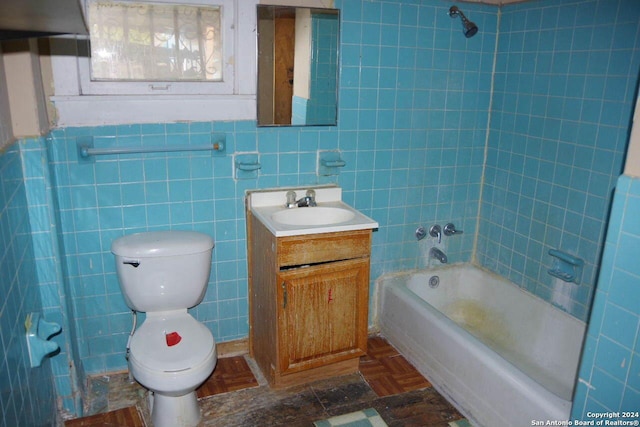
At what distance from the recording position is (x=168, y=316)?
241 centimetres

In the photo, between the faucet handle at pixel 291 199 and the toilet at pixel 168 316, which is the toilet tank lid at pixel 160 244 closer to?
the toilet at pixel 168 316

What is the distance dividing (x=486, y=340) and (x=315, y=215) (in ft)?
4.26

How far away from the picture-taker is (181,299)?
2.41 m

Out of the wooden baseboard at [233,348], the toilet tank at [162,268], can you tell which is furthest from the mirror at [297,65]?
the wooden baseboard at [233,348]

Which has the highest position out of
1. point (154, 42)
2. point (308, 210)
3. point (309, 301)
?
point (154, 42)

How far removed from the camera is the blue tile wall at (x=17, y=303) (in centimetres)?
127

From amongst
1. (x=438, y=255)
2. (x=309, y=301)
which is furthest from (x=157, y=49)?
(x=438, y=255)

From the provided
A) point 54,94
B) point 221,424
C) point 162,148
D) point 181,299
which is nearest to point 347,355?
point 221,424

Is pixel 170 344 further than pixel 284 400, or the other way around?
pixel 284 400

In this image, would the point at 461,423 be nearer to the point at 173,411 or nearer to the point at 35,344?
the point at 173,411

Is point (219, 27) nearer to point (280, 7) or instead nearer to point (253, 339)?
point (280, 7)

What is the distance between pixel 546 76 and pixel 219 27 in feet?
5.58

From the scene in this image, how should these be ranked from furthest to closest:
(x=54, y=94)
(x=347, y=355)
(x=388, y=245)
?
1. (x=388, y=245)
2. (x=347, y=355)
3. (x=54, y=94)

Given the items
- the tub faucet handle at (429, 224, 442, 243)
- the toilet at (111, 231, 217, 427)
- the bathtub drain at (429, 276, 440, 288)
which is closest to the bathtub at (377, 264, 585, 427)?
the bathtub drain at (429, 276, 440, 288)
